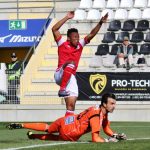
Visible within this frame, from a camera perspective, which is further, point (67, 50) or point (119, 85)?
point (119, 85)

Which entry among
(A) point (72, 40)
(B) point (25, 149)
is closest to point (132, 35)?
(A) point (72, 40)

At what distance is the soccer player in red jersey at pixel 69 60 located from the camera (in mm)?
12906

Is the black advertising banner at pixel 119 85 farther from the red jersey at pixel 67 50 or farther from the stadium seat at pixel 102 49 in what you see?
the red jersey at pixel 67 50

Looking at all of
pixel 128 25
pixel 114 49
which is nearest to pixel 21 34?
pixel 128 25

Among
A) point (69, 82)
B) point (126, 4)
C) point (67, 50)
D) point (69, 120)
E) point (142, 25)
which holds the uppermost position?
point (126, 4)

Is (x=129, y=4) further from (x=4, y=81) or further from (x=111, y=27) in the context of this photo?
(x=4, y=81)

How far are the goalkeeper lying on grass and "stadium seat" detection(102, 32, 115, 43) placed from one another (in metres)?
15.1

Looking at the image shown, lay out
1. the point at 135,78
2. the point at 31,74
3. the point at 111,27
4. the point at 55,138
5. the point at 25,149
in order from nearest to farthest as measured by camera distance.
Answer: the point at 25,149
the point at 55,138
the point at 135,78
the point at 31,74
the point at 111,27

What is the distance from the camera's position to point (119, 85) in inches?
887

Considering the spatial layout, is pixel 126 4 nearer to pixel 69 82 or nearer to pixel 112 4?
pixel 112 4

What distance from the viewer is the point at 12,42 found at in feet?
103

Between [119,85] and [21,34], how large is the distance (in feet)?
31.7

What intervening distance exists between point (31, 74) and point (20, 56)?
297 inches

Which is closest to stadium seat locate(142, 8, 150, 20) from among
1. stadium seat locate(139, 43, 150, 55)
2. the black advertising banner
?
stadium seat locate(139, 43, 150, 55)
